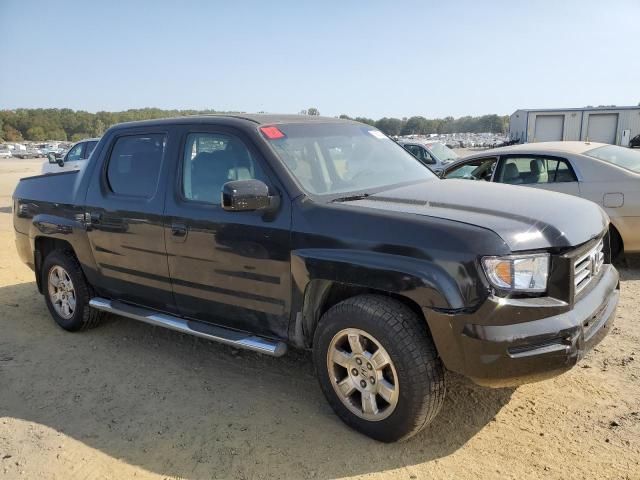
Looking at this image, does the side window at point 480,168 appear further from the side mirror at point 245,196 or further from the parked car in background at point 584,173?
the side mirror at point 245,196

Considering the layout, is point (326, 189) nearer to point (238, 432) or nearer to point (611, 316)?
point (238, 432)

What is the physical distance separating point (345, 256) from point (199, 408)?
1529 mm

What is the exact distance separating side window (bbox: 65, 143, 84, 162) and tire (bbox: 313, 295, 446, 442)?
1370cm

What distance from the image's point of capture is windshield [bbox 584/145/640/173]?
6.29 metres

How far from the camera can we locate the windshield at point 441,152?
48.0 ft

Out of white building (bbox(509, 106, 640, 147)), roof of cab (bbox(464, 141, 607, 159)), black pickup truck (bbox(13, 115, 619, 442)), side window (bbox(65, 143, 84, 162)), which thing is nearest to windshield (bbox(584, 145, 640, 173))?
roof of cab (bbox(464, 141, 607, 159))

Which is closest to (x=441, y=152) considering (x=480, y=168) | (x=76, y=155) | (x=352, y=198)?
(x=480, y=168)

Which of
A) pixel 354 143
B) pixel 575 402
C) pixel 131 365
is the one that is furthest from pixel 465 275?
pixel 131 365

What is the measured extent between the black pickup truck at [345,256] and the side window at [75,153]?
36.5ft

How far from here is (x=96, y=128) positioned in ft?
408

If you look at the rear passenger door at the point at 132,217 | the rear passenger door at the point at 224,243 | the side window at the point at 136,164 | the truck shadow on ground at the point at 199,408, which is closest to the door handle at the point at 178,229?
the rear passenger door at the point at 224,243

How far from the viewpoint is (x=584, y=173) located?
6238 millimetres

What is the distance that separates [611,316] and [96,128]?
443 feet

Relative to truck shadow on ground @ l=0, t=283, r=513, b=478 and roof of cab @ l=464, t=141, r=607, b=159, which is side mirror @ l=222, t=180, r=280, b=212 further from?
roof of cab @ l=464, t=141, r=607, b=159
